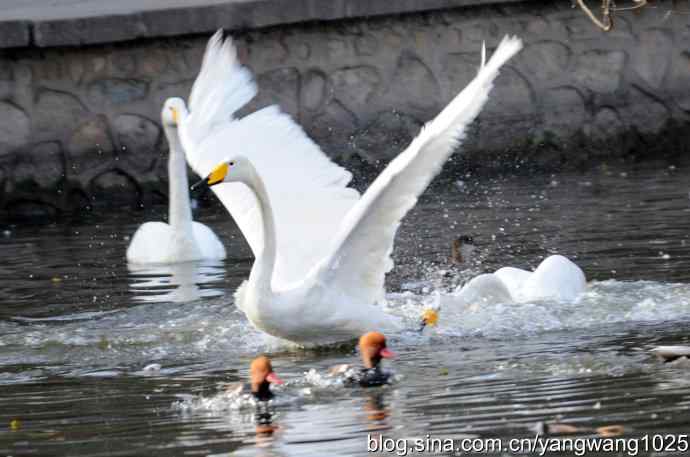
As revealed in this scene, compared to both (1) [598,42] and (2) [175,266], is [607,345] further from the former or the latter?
(1) [598,42]

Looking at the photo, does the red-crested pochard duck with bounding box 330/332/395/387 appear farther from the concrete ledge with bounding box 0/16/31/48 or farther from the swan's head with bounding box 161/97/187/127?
the concrete ledge with bounding box 0/16/31/48

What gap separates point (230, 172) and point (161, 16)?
258 inches

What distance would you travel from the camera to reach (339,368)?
692 centimetres

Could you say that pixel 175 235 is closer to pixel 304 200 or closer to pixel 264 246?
pixel 304 200

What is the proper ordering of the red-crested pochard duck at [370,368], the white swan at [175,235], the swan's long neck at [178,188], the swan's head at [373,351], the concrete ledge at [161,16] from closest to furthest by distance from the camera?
the red-crested pochard duck at [370,368]
the swan's head at [373,351]
the white swan at [175,235]
the swan's long neck at [178,188]
the concrete ledge at [161,16]

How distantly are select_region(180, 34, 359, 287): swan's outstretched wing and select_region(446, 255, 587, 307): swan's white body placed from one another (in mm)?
918

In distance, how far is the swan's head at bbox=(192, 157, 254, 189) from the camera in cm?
802

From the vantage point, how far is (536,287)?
352 inches

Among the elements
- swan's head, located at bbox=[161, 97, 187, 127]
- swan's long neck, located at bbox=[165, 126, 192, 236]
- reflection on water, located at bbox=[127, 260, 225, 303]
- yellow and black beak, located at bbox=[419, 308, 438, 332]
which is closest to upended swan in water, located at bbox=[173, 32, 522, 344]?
yellow and black beak, located at bbox=[419, 308, 438, 332]

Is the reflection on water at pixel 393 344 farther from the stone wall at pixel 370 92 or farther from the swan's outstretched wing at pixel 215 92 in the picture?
the stone wall at pixel 370 92

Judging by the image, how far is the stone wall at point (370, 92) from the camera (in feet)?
47.3

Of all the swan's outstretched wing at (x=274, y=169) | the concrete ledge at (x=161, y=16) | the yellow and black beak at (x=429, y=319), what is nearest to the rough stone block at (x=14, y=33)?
the concrete ledge at (x=161, y=16)

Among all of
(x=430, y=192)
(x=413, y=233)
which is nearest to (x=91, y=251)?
(x=413, y=233)

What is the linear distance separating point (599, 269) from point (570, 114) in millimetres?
6084
